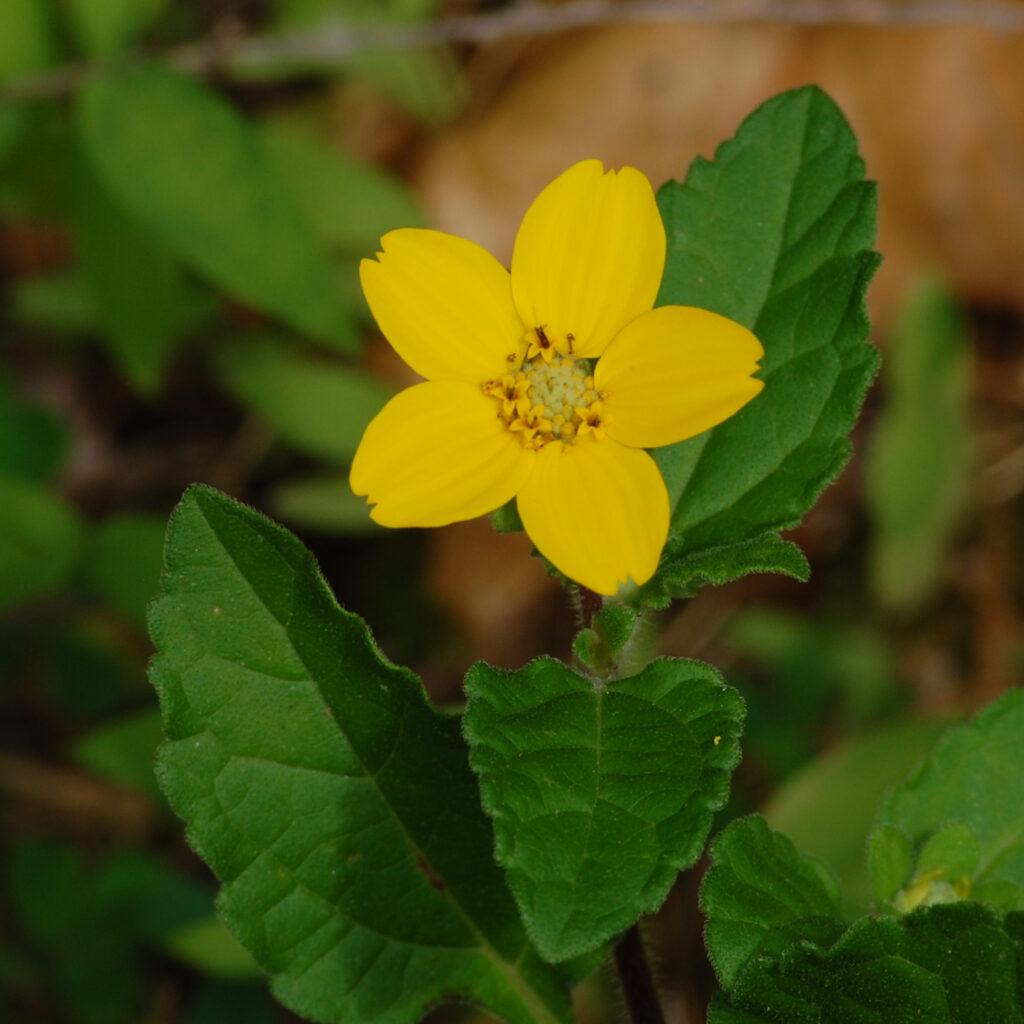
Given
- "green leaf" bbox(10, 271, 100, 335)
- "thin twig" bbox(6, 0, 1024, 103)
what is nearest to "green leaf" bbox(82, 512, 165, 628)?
"green leaf" bbox(10, 271, 100, 335)

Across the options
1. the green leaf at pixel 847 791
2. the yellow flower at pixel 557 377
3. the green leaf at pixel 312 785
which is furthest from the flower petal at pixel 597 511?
the green leaf at pixel 847 791

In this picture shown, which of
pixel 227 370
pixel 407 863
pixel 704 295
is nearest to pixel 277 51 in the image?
pixel 227 370

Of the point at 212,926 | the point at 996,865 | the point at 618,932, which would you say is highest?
the point at 618,932

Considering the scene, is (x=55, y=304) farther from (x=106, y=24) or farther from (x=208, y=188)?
(x=208, y=188)

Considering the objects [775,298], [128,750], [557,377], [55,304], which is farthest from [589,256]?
[55,304]

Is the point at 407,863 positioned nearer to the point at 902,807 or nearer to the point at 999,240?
the point at 902,807

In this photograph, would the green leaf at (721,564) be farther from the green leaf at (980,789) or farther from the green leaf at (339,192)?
the green leaf at (339,192)
